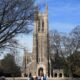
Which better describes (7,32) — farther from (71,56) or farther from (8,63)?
(8,63)

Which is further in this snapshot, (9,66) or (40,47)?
(40,47)

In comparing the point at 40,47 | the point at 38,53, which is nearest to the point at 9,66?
the point at 38,53

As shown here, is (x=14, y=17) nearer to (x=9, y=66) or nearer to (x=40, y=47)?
(x=9, y=66)

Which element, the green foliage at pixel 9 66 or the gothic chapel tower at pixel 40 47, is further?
the gothic chapel tower at pixel 40 47

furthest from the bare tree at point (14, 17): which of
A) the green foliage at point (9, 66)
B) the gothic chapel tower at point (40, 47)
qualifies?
the gothic chapel tower at point (40, 47)

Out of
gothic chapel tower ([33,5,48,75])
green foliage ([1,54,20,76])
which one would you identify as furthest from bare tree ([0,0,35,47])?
gothic chapel tower ([33,5,48,75])

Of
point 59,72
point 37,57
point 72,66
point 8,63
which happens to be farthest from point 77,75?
point 37,57

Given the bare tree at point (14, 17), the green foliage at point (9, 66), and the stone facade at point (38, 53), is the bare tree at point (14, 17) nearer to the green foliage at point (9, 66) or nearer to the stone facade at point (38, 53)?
the green foliage at point (9, 66)

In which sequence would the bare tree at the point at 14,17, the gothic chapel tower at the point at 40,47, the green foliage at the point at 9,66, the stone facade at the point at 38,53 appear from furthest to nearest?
the stone facade at the point at 38,53, the gothic chapel tower at the point at 40,47, the green foliage at the point at 9,66, the bare tree at the point at 14,17

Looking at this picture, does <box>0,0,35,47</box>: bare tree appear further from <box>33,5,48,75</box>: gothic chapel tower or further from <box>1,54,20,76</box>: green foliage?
<box>33,5,48,75</box>: gothic chapel tower

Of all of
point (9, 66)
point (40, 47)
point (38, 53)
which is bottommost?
point (9, 66)

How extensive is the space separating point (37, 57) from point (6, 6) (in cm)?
11480

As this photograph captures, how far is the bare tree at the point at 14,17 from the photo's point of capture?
112 ft

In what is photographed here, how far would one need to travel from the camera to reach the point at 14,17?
3516 centimetres
